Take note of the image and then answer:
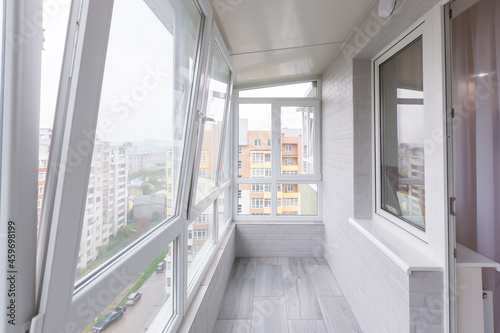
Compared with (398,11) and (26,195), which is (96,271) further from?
(398,11)

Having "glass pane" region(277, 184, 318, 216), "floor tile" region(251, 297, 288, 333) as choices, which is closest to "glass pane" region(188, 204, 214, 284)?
"floor tile" region(251, 297, 288, 333)

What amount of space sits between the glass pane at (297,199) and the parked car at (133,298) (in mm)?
2951

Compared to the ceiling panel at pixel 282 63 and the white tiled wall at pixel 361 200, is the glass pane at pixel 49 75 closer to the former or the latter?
the white tiled wall at pixel 361 200

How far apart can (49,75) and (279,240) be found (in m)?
3.47

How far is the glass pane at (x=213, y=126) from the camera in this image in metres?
2.22

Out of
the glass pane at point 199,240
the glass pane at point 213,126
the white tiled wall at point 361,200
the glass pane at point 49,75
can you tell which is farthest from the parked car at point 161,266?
the white tiled wall at point 361,200

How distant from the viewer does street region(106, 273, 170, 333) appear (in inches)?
39.2

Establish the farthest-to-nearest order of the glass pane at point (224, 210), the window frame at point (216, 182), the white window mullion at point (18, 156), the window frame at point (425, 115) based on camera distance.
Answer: the glass pane at point (224, 210) < the window frame at point (216, 182) < the window frame at point (425, 115) < the white window mullion at point (18, 156)

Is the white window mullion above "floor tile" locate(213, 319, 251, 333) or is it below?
above

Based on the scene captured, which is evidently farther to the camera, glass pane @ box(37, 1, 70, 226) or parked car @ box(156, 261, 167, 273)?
parked car @ box(156, 261, 167, 273)

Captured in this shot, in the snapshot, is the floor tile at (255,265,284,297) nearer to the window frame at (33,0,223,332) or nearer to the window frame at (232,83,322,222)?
the window frame at (232,83,322,222)

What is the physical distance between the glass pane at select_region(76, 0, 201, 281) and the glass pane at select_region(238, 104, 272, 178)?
2365 millimetres

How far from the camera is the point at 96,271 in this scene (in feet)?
2.69

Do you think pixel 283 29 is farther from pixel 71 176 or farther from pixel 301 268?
pixel 301 268
